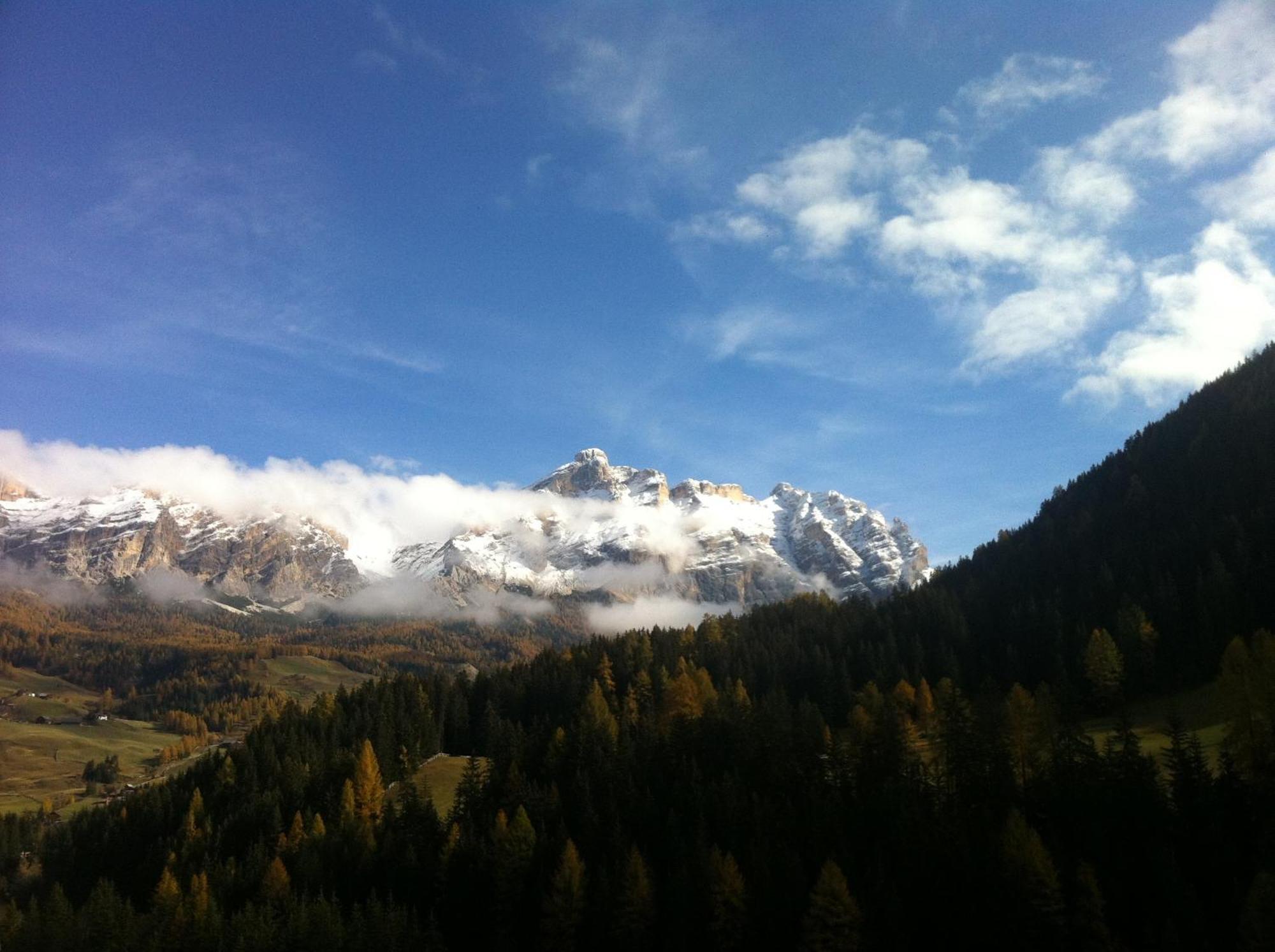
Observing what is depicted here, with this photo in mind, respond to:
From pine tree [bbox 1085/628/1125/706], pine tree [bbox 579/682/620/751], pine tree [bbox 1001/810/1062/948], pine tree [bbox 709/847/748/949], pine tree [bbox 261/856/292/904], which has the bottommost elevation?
pine tree [bbox 261/856/292/904]

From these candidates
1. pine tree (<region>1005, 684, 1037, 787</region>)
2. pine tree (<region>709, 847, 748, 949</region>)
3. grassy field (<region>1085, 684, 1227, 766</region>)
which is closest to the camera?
pine tree (<region>709, 847, 748, 949</region>)

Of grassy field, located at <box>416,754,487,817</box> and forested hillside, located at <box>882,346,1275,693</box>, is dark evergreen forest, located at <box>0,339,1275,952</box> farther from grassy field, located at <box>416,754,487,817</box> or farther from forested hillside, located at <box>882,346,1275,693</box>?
grassy field, located at <box>416,754,487,817</box>

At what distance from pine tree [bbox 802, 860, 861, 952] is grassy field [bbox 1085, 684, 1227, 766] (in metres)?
39.2

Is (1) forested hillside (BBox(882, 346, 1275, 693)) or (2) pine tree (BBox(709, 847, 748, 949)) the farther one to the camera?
(1) forested hillside (BBox(882, 346, 1275, 693))

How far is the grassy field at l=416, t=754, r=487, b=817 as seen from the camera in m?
120

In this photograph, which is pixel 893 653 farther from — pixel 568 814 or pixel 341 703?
pixel 341 703

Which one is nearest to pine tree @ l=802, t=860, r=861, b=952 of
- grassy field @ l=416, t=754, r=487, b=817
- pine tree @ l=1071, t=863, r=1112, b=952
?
pine tree @ l=1071, t=863, r=1112, b=952

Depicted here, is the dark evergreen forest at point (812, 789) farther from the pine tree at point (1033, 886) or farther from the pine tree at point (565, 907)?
the pine tree at point (565, 907)

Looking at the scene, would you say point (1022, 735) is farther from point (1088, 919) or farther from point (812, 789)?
point (1088, 919)

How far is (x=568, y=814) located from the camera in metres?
100

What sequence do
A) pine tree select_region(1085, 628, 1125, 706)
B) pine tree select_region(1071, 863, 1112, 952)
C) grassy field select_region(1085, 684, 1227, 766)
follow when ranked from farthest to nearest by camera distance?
pine tree select_region(1085, 628, 1125, 706) < grassy field select_region(1085, 684, 1227, 766) < pine tree select_region(1071, 863, 1112, 952)

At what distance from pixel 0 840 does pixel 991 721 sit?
530 feet

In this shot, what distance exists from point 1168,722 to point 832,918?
45618 millimetres

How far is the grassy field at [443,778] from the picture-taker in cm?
12044
